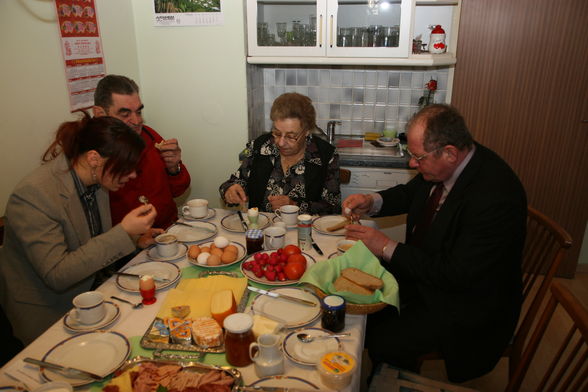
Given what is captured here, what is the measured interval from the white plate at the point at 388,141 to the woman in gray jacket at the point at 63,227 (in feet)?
6.43

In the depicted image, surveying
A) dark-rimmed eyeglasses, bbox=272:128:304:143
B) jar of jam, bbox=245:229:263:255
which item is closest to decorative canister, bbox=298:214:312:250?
jar of jam, bbox=245:229:263:255

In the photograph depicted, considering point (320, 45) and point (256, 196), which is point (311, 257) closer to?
point (256, 196)

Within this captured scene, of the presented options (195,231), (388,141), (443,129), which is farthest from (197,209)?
(388,141)

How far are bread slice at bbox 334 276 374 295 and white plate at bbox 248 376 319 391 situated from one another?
1.22ft

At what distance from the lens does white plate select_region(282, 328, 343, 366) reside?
116cm

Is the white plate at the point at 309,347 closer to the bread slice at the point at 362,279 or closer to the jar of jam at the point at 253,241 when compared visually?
the bread slice at the point at 362,279

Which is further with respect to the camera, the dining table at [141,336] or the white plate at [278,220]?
the white plate at [278,220]

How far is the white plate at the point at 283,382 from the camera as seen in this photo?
1.07 metres

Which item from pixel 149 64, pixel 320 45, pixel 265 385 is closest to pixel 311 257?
pixel 265 385

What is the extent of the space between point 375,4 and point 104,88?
5.75 ft

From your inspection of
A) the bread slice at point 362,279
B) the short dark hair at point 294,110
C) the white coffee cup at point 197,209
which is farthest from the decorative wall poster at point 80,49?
the bread slice at point 362,279

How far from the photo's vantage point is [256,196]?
7.88 feet

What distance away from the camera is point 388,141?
320cm

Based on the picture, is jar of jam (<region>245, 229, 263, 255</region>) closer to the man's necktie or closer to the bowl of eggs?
the bowl of eggs
